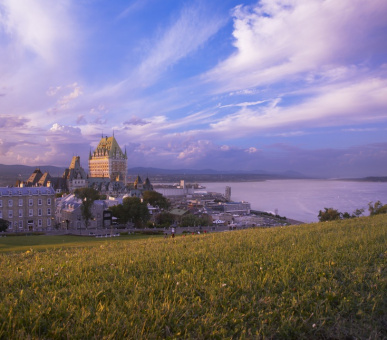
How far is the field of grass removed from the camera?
286 cm

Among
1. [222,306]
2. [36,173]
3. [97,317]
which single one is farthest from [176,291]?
[36,173]

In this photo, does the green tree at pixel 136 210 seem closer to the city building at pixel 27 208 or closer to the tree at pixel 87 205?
the tree at pixel 87 205

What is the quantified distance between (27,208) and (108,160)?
84.9m

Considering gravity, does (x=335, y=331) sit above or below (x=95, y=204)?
above

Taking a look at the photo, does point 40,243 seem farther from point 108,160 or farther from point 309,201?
point 108,160

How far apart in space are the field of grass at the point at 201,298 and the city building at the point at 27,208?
103 ft

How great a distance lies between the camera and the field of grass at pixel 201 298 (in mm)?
2863

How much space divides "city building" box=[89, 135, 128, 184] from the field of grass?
111 metres

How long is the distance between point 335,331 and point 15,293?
352 centimetres

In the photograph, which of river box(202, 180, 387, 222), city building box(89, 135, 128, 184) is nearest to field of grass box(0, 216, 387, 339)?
river box(202, 180, 387, 222)

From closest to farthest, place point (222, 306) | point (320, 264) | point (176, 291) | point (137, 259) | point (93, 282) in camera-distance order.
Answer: point (222, 306), point (176, 291), point (93, 282), point (320, 264), point (137, 259)

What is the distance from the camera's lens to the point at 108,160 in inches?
4579

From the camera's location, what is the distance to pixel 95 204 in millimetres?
37750

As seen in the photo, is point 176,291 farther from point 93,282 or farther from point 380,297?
point 380,297
